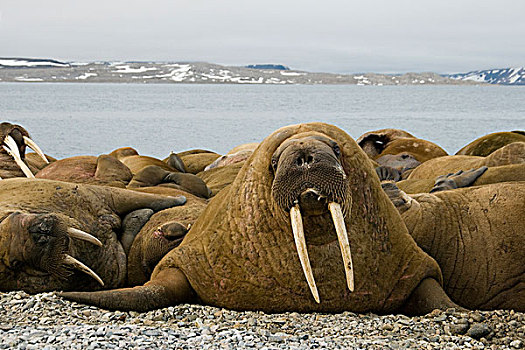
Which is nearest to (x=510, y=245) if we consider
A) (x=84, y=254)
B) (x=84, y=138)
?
(x=84, y=254)

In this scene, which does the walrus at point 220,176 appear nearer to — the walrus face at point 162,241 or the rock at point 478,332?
the walrus face at point 162,241

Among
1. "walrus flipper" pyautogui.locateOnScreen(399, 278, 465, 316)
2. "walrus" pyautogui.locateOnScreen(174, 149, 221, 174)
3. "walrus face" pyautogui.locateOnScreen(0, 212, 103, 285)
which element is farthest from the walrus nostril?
"walrus" pyautogui.locateOnScreen(174, 149, 221, 174)

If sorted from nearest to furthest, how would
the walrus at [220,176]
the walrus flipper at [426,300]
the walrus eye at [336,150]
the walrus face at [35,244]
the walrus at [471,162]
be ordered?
the walrus eye at [336,150]
the walrus flipper at [426,300]
the walrus face at [35,244]
the walrus at [471,162]
the walrus at [220,176]

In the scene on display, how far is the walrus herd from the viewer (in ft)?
13.2

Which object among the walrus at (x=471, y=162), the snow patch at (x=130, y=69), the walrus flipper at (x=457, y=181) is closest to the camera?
the walrus flipper at (x=457, y=181)

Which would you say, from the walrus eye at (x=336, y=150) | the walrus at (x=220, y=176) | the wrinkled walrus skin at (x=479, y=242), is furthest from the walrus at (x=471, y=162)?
the walrus eye at (x=336, y=150)

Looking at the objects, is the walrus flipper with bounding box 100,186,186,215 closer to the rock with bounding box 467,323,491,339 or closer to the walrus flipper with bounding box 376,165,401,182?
the walrus flipper with bounding box 376,165,401,182

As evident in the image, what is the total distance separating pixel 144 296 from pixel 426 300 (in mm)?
1783

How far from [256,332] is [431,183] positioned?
3.97 metres

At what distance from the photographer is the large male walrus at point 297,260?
422cm

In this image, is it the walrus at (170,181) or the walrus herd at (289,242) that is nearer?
the walrus herd at (289,242)

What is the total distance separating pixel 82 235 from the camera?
5262 mm

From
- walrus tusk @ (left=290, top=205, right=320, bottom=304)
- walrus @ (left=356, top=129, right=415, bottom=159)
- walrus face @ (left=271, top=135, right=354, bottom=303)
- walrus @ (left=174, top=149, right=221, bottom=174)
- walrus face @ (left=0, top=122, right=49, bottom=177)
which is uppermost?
walrus face @ (left=271, top=135, right=354, bottom=303)

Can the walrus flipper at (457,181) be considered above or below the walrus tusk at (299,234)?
below
